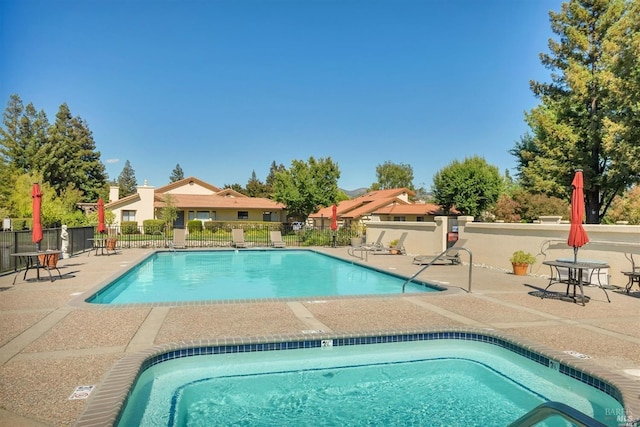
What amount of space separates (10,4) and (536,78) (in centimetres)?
3028

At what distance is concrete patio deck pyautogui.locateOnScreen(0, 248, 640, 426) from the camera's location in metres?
4.41

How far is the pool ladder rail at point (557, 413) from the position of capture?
1821 mm

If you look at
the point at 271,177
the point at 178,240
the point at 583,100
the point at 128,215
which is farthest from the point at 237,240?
the point at 271,177

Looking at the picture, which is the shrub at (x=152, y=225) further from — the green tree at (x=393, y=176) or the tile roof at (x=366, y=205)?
the green tree at (x=393, y=176)

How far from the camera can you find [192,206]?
41.2m

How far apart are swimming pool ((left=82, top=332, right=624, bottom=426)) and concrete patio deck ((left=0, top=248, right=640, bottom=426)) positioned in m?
0.38

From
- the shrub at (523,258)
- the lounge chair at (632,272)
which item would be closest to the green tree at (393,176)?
the shrub at (523,258)

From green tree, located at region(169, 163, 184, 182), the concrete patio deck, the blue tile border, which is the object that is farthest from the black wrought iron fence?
green tree, located at region(169, 163, 184, 182)

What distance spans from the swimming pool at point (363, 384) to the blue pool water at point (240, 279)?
510 cm

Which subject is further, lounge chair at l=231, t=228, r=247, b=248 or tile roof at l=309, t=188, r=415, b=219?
tile roof at l=309, t=188, r=415, b=219

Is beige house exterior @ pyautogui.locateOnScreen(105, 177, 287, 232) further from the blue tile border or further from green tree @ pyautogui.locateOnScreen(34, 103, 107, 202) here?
the blue tile border

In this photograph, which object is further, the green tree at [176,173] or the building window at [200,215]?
the green tree at [176,173]

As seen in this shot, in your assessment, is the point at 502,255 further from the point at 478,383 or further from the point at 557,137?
the point at 557,137

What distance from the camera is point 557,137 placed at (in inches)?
1016
